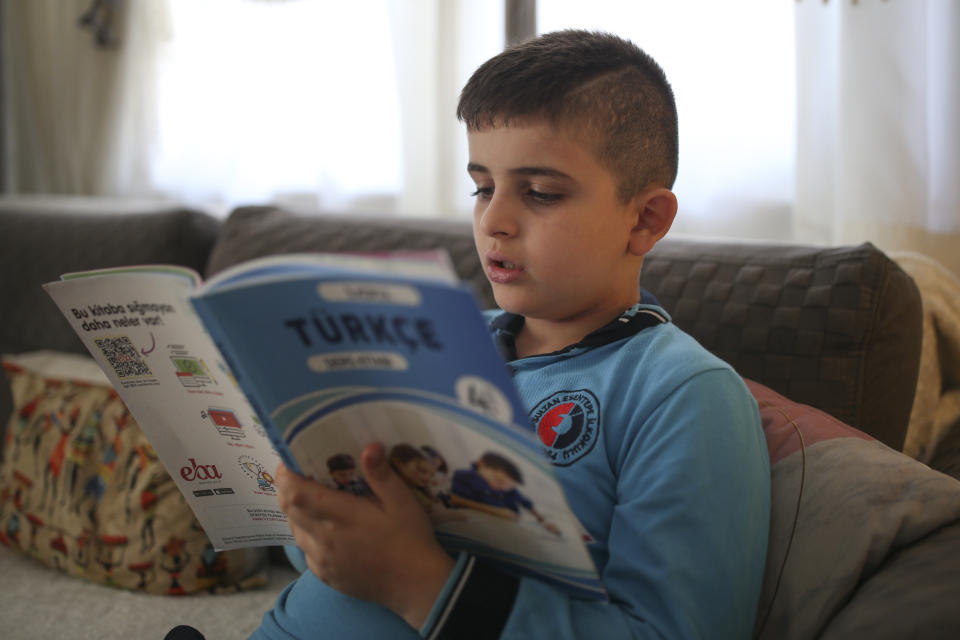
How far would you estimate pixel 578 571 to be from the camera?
1.89ft

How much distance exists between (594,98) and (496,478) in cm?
42

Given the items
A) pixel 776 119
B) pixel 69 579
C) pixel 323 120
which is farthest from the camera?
pixel 323 120

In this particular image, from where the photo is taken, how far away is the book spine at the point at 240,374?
537 millimetres

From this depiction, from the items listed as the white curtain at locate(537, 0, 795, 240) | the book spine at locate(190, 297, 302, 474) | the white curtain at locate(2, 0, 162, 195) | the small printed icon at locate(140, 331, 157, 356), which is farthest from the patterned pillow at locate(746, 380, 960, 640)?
the white curtain at locate(2, 0, 162, 195)

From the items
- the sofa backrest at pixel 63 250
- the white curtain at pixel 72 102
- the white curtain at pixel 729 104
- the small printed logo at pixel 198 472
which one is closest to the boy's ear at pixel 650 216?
the small printed logo at pixel 198 472

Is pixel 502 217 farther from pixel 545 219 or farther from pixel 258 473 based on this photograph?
pixel 258 473

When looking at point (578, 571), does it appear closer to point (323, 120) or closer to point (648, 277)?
point (648, 277)

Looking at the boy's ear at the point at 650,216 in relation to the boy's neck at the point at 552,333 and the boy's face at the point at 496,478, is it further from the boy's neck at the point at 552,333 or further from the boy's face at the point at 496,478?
the boy's face at the point at 496,478

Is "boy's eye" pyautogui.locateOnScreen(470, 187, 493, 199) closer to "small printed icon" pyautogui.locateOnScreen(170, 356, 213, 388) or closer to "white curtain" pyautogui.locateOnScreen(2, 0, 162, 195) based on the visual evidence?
"small printed icon" pyautogui.locateOnScreen(170, 356, 213, 388)

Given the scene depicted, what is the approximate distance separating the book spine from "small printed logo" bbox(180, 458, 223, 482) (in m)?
0.16

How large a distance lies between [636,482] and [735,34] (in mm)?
1093

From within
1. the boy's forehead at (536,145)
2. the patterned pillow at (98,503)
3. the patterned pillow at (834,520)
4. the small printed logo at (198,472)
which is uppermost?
the boy's forehead at (536,145)

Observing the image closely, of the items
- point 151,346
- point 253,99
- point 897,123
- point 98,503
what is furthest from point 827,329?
point 253,99

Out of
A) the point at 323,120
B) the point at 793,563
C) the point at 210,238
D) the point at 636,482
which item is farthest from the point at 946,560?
the point at 323,120
